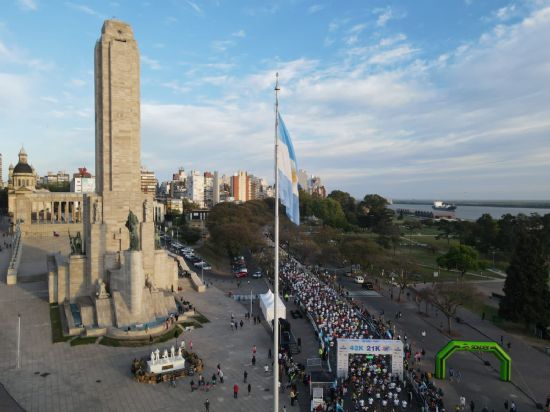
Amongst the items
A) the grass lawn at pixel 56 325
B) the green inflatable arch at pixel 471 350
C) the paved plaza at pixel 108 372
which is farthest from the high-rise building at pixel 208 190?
the green inflatable arch at pixel 471 350

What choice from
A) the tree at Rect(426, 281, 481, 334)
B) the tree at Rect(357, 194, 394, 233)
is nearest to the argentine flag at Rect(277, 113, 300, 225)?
the tree at Rect(426, 281, 481, 334)

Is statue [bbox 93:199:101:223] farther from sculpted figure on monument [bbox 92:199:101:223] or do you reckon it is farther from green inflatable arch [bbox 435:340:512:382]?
green inflatable arch [bbox 435:340:512:382]

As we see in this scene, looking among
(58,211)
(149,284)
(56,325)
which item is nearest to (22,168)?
(58,211)

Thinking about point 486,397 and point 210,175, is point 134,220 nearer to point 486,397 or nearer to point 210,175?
point 486,397

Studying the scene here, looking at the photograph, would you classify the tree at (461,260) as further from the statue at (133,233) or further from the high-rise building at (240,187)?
the high-rise building at (240,187)

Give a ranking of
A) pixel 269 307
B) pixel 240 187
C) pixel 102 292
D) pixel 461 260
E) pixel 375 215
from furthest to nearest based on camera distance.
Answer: pixel 240 187 → pixel 375 215 → pixel 461 260 → pixel 269 307 → pixel 102 292

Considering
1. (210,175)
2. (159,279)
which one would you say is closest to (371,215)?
(159,279)

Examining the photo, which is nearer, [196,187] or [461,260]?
[461,260]

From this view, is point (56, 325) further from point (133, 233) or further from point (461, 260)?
point (461, 260)
